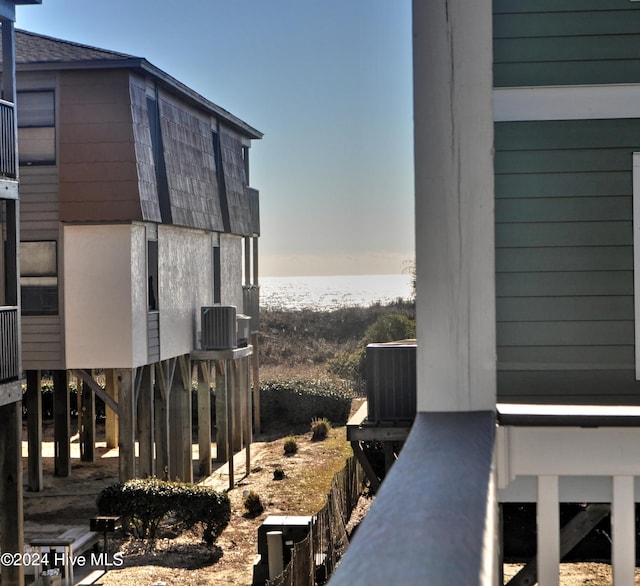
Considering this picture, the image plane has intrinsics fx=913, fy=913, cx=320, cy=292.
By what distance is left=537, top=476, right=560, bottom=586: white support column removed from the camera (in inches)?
108

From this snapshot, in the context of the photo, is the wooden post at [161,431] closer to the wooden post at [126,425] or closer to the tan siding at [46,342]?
the wooden post at [126,425]

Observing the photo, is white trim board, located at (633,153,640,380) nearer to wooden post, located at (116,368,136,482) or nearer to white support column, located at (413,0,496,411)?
white support column, located at (413,0,496,411)

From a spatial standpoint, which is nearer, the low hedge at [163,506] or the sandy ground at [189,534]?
the sandy ground at [189,534]

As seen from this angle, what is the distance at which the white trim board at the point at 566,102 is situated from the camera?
11.9 ft

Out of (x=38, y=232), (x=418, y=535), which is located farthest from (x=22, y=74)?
(x=418, y=535)

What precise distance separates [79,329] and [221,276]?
7008 mm

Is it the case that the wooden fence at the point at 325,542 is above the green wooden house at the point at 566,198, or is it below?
below

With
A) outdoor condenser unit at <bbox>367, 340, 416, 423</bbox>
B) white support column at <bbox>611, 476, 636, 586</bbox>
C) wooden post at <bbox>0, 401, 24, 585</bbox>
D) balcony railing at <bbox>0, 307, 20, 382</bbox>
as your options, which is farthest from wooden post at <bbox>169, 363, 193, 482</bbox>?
white support column at <bbox>611, 476, 636, 586</bbox>

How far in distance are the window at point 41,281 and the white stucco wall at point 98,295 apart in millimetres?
194

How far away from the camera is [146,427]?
15.9 metres

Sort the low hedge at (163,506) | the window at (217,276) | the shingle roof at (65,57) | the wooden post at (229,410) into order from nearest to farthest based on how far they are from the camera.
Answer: the low hedge at (163,506), the shingle roof at (65,57), the wooden post at (229,410), the window at (217,276)

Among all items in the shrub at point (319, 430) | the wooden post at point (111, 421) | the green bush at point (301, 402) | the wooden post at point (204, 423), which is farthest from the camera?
the green bush at point (301, 402)

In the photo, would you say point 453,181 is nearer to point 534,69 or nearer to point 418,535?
point 534,69

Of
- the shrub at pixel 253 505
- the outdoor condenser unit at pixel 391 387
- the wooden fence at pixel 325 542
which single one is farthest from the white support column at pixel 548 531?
the shrub at pixel 253 505
